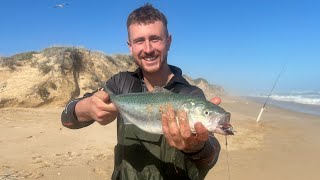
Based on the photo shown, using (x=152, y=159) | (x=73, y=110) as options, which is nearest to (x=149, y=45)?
(x=73, y=110)

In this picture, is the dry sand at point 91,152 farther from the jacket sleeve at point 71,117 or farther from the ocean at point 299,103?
the ocean at point 299,103

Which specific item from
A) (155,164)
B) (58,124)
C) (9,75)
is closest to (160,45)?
(155,164)

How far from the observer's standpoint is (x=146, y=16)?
3.41m

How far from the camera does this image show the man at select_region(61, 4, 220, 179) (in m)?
2.82

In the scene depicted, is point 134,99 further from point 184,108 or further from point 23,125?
point 23,125

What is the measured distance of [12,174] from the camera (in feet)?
22.0

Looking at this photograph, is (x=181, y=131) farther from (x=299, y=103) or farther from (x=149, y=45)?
(x=299, y=103)

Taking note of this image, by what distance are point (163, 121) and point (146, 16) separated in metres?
1.09

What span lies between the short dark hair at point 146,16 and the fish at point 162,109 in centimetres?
68

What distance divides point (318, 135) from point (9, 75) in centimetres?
1269

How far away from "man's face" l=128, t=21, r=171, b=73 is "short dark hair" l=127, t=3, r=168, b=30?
0.04m

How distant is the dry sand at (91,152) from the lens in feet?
24.4

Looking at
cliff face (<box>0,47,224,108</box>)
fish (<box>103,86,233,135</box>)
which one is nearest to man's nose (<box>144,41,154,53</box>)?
fish (<box>103,86,233,135</box>)

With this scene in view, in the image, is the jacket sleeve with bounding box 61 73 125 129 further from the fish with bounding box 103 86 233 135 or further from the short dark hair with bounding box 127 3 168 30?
the short dark hair with bounding box 127 3 168 30
